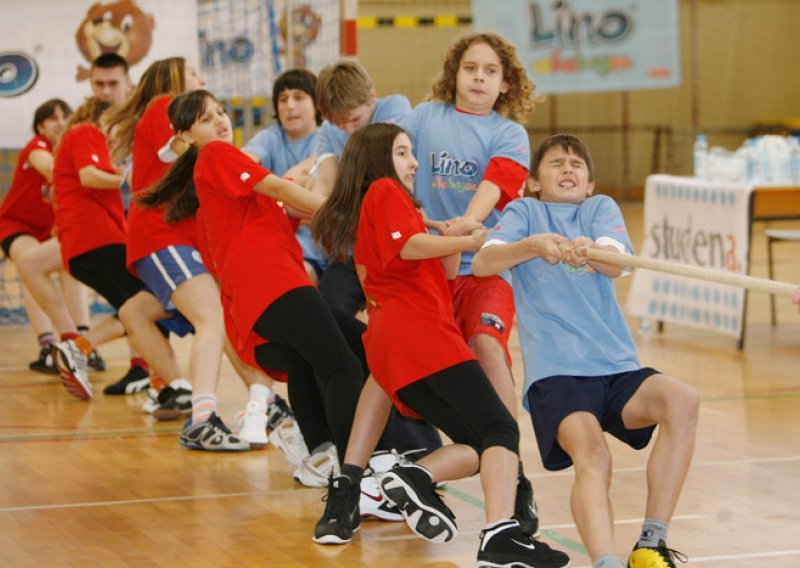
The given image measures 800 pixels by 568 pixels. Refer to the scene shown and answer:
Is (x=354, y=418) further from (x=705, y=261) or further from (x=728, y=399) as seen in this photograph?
(x=705, y=261)

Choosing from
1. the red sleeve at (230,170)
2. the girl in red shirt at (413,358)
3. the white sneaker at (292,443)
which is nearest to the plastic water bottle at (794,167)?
the white sneaker at (292,443)

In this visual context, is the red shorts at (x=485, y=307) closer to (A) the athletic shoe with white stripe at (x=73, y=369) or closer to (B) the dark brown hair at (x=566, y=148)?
(B) the dark brown hair at (x=566, y=148)

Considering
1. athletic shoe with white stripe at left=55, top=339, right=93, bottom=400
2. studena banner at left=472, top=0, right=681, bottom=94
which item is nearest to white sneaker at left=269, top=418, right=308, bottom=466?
athletic shoe with white stripe at left=55, top=339, right=93, bottom=400

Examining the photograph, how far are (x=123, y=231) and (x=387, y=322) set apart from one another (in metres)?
3.37

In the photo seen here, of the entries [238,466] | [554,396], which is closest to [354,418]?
[554,396]

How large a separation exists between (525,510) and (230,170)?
1635mm

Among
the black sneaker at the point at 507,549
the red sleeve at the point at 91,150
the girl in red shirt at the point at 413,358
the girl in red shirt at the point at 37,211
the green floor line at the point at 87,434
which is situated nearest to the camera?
the black sneaker at the point at 507,549

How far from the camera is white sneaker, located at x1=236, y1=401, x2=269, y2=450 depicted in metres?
5.65

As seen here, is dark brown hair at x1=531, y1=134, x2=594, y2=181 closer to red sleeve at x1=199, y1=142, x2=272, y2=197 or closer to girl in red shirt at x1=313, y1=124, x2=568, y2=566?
girl in red shirt at x1=313, y1=124, x2=568, y2=566

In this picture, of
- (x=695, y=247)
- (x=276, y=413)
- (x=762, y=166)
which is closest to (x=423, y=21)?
(x=762, y=166)

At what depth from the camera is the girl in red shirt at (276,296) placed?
4379mm

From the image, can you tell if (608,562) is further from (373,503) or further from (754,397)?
(754,397)

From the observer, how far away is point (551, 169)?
3.94 meters

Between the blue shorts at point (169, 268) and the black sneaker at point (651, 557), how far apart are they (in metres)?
2.82
